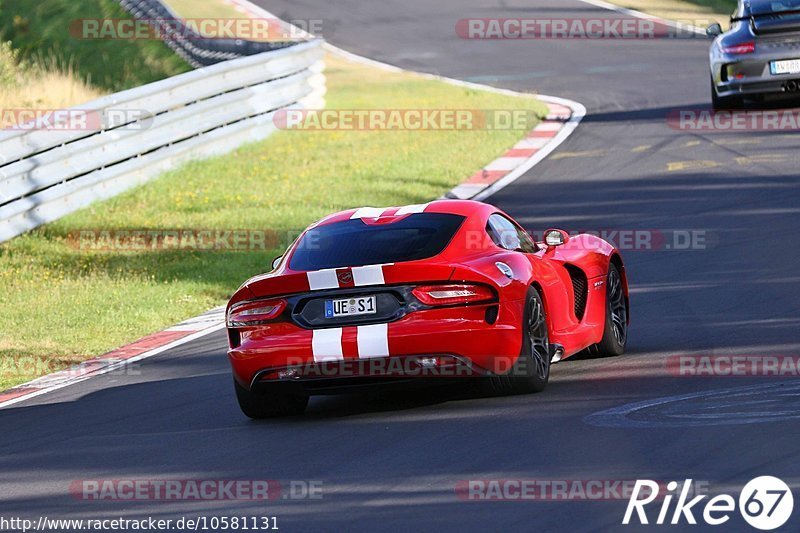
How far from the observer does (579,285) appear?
10.6 meters

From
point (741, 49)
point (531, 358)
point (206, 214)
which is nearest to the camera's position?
point (531, 358)

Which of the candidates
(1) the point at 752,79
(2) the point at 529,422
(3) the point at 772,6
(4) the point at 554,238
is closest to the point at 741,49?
(1) the point at 752,79

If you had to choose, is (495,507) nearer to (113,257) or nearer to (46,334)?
(46,334)

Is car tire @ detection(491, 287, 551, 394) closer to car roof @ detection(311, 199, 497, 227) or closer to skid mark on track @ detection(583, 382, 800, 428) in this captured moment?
skid mark on track @ detection(583, 382, 800, 428)

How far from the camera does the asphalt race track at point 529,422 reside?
7258 mm

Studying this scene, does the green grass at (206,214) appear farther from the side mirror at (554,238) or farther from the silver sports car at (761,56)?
the side mirror at (554,238)

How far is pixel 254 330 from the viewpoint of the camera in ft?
30.7

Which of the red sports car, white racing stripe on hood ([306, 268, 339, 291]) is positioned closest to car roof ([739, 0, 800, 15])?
the red sports car

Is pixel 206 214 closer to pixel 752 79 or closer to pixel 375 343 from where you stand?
pixel 752 79

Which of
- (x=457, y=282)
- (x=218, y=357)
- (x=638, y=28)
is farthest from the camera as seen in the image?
(x=638, y=28)

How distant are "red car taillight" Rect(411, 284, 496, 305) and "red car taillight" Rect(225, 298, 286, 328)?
0.82 m

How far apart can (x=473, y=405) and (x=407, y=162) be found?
40.7 feet

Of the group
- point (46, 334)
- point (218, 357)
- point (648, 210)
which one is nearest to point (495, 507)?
point (218, 357)

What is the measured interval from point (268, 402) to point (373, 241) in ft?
3.78
